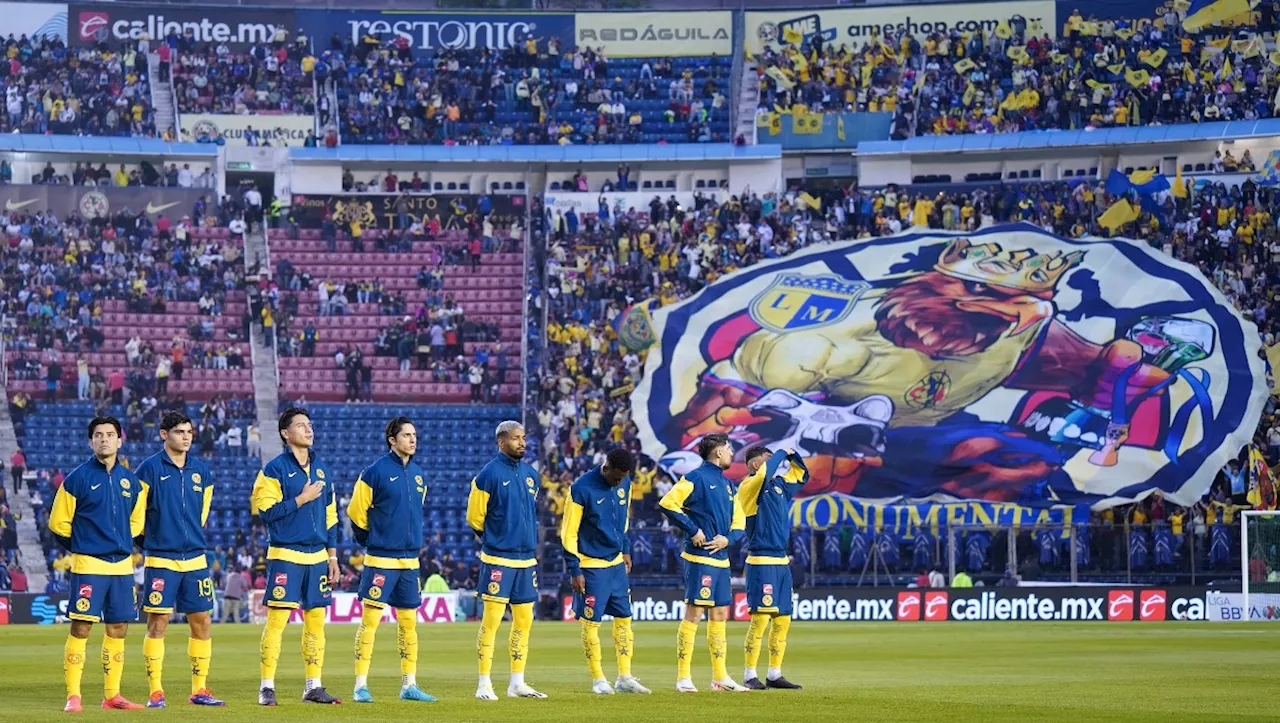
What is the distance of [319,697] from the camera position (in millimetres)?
16703

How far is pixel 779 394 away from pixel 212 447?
629 inches

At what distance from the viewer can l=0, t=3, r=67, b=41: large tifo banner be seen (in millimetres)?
67000

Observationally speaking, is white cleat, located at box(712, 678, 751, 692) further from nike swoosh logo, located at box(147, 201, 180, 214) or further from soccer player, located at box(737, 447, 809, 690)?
nike swoosh logo, located at box(147, 201, 180, 214)

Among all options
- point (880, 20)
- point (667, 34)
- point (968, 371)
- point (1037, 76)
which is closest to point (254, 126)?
point (667, 34)

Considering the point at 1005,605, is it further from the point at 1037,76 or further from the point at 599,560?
the point at 1037,76

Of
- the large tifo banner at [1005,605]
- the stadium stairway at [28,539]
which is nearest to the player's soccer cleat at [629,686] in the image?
the large tifo banner at [1005,605]

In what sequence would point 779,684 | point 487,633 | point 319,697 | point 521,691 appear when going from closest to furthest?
1. point 319,697
2. point 487,633
3. point 521,691
4. point 779,684

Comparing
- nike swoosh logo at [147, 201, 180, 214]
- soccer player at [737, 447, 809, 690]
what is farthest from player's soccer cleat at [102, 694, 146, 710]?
nike swoosh logo at [147, 201, 180, 214]

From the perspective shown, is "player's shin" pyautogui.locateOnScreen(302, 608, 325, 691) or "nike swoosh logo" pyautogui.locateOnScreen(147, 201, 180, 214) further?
"nike swoosh logo" pyautogui.locateOnScreen(147, 201, 180, 214)

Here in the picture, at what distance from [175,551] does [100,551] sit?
26.2 inches

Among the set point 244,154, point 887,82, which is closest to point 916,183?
point 887,82

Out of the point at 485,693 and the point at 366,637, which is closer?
the point at 366,637

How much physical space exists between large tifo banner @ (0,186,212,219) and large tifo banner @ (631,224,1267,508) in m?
18.4

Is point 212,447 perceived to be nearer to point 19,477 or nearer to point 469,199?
point 19,477
